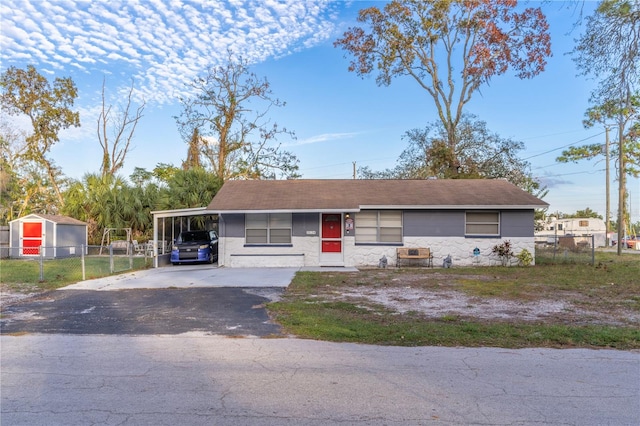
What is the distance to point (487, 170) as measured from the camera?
1179 inches

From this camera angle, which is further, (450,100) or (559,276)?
(450,100)

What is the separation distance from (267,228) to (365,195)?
4672 mm

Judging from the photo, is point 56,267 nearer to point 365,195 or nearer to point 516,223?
point 365,195

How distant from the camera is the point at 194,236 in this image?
20.0 m

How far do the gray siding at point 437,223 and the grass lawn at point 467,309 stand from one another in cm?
322

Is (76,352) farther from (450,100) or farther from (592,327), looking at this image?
(450,100)

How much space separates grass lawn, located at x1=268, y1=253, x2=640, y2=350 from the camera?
6.55 metres

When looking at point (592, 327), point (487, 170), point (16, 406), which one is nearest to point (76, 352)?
point (16, 406)

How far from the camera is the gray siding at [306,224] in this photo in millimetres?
18188

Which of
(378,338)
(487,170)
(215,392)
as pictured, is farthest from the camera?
(487,170)

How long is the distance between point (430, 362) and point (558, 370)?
148 centimetres

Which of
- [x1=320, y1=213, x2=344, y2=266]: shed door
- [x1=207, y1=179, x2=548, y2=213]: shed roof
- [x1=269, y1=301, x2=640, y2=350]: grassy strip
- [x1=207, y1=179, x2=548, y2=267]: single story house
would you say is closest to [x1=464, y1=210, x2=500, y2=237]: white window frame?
[x1=207, y1=179, x2=548, y2=267]: single story house

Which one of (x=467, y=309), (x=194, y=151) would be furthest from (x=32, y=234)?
(x=467, y=309)

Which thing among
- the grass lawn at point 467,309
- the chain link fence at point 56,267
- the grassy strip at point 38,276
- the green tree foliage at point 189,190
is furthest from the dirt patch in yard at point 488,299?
the green tree foliage at point 189,190
